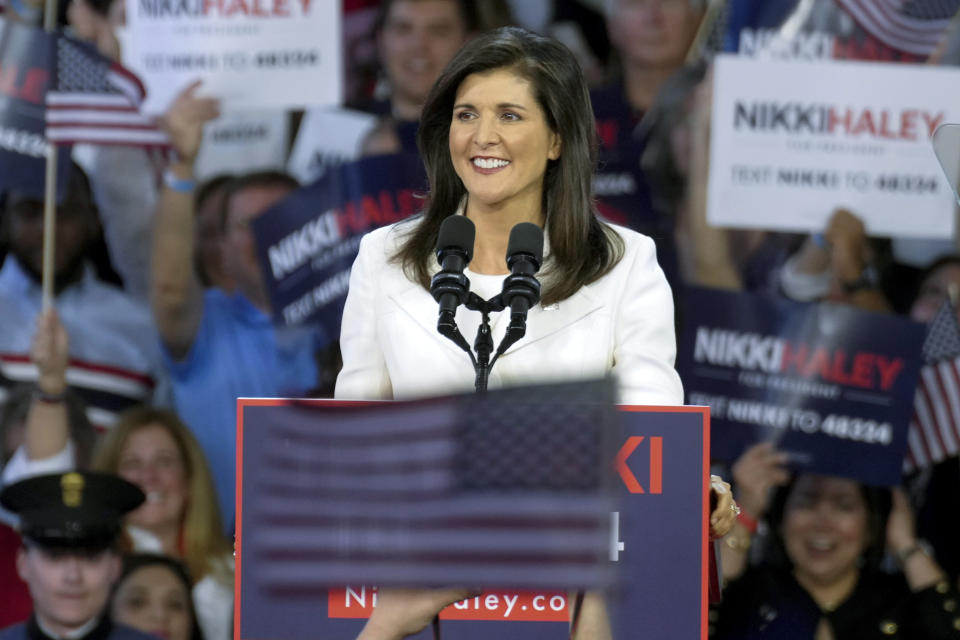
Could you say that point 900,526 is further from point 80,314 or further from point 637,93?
point 80,314

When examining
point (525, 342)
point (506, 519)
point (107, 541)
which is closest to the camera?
point (506, 519)

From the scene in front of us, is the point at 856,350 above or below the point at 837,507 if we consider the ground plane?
above

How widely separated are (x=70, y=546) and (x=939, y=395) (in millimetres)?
3012

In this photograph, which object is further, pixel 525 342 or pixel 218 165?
pixel 218 165

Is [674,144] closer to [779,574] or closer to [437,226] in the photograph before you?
[779,574]

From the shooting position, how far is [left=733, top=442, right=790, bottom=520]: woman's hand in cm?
495

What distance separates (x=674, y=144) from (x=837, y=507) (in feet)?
4.57

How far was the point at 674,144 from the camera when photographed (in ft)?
16.9

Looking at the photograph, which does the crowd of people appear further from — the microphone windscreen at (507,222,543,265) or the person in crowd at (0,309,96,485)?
the microphone windscreen at (507,222,543,265)

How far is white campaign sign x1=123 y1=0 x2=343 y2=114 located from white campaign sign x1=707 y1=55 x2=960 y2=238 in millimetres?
1392

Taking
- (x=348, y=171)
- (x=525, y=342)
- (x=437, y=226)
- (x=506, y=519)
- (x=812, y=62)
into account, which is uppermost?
(x=812, y=62)

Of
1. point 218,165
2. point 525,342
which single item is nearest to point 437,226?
point 525,342

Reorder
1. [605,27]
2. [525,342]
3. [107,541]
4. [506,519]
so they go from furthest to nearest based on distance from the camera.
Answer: [605,27] < [107,541] < [525,342] < [506,519]

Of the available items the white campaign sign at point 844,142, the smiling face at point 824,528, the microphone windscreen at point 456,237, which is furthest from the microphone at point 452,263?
the smiling face at point 824,528
